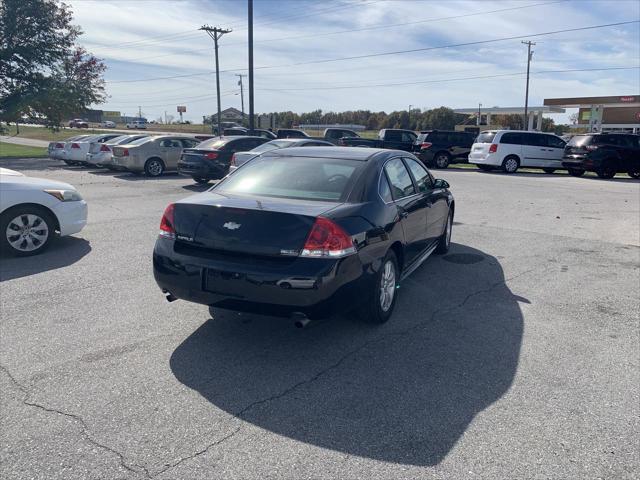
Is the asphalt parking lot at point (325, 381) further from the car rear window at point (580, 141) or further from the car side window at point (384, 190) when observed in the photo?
the car rear window at point (580, 141)

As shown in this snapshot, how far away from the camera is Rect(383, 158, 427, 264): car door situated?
5.16m

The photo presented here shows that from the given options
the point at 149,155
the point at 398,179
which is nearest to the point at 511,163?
the point at 149,155

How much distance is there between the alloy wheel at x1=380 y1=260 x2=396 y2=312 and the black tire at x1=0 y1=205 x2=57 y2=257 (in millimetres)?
5091

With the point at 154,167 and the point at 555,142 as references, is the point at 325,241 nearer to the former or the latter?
the point at 154,167

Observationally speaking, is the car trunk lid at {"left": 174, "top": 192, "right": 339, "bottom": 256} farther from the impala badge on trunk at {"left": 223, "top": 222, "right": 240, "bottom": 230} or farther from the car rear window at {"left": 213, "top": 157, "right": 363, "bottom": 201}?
the car rear window at {"left": 213, "top": 157, "right": 363, "bottom": 201}

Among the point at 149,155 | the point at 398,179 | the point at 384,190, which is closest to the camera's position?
the point at 384,190

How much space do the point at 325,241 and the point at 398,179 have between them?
186 cm

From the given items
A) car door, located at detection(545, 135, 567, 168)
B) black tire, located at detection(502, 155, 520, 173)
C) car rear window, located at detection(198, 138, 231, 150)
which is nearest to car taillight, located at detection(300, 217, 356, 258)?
car rear window, located at detection(198, 138, 231, 150)

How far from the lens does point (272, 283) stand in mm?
3811

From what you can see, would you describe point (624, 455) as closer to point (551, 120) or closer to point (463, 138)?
point (463, 138)

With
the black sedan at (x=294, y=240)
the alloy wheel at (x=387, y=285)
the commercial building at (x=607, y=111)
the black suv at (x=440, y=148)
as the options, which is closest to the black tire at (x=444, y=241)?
the black sedan at (x=294, y=240)

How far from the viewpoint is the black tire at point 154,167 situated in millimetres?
18422

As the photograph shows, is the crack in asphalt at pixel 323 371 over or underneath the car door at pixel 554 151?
underneath

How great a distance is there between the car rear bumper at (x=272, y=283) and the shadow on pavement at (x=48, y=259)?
10.6 feet
